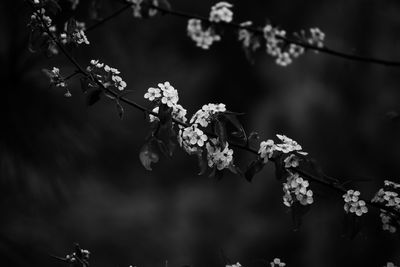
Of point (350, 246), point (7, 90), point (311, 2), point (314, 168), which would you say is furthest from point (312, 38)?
point (311, 2)

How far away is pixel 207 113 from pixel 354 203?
0.27 m

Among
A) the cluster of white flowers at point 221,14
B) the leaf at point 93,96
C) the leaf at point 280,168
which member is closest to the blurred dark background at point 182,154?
the cluster of white flowers at point 221,14

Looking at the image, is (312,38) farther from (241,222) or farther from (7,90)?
(241,222)

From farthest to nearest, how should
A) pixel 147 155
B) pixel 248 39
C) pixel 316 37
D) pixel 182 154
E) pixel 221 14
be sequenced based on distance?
pixel 182 154, pixel 316 37, pixel 248 39, pixel 221 14, pixel 147 155

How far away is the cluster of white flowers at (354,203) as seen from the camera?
0.91 meters

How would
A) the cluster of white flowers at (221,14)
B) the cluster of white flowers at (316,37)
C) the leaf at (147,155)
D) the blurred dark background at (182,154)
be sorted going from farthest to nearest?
the blurred dark background at (182,154)
the cluster of white flowers at (316,37)
the cluster of white flowers at (221,14)
the leaf at (147,155)

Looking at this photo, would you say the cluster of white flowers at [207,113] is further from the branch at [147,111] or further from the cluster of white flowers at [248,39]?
the cluster of white flowers at [248,39]

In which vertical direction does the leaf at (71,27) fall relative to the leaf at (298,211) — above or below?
above

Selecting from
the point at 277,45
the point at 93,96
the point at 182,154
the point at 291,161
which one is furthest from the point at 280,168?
the point at 182,154

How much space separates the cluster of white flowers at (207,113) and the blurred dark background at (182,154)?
1616 millimetres

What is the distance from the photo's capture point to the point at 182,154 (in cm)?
419

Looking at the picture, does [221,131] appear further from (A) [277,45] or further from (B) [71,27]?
(A) [277,45]

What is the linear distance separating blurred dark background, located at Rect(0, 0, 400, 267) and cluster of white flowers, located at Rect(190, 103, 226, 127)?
5.30 feet

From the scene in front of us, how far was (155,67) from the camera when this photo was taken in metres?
4.05
